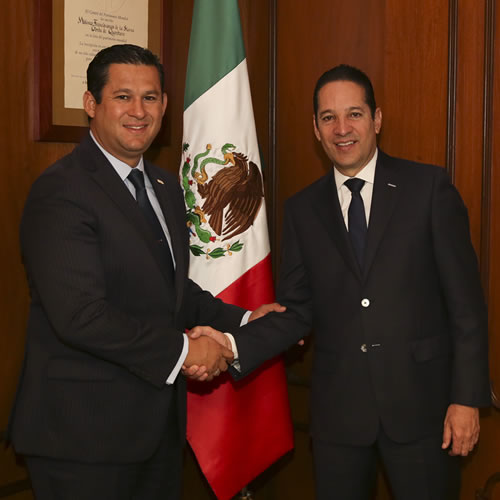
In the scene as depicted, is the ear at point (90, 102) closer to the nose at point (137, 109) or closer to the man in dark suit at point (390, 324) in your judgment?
the nose at point (137, 109)

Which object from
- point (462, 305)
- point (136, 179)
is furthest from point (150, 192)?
point (462, 305)

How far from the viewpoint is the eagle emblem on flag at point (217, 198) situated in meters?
2.72

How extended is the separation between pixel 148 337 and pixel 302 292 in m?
0.68

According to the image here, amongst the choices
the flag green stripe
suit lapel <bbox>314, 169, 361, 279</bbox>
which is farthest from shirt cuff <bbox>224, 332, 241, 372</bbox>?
the flag green stripe

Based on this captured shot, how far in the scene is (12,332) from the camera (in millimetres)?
2492

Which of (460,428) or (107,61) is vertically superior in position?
(107,61)

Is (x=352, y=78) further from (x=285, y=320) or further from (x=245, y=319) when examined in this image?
(x=245, y=319)

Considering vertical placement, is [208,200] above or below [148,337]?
above

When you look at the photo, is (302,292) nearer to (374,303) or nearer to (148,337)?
(374,303)

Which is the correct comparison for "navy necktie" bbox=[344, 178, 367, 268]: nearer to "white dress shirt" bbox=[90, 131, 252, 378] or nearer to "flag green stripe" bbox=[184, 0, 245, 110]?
"white dress shirt" bbox=[90, 131, 252, 378]

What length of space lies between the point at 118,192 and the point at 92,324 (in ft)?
1.40

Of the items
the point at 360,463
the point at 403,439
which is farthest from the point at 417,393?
the point at 360,463

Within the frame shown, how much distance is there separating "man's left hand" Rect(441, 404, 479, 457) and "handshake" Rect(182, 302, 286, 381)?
0.74 m

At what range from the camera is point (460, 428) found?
197cm
